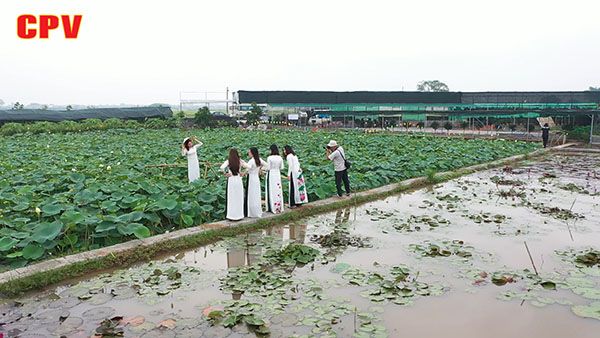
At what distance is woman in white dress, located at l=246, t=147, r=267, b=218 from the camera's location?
7.54m

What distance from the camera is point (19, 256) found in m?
5.40

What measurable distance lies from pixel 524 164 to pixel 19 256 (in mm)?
14755

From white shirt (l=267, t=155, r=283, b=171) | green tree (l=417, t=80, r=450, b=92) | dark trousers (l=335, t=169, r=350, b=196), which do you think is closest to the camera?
white shirt (l=267, t=155, r=283, b=171)

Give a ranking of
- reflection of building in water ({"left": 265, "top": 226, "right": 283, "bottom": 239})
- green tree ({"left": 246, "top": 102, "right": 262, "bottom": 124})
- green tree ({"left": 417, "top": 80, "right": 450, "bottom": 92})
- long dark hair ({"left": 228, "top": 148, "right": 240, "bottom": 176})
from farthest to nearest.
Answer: green tree ({"left": 417, "top": 80, "right": 450, "bottom": 92}) → green tree ({"left": 246, "top": 102, "right": 262, "bottom": 124}) → long dark hair ({"left": 228, "top": 148, "right": 240, "bottom": 176}) → reflection of building in water ({"left": 265, "top": 226, "right": 283, "bottom": 239})

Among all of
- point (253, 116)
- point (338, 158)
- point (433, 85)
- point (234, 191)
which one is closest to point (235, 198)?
point (234, 191)

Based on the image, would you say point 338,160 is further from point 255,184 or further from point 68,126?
point 68,126

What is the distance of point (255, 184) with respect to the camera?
7543 mm

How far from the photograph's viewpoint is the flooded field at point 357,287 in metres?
4.05

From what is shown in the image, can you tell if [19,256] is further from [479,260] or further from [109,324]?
[479,260]

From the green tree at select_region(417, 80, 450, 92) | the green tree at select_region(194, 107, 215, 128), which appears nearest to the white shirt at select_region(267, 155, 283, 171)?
the green tree at select_region(194, 107, 215, 128)

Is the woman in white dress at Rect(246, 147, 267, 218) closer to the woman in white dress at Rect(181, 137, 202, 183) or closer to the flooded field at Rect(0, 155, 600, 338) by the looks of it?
the flooded field at Rect(0, 155, 600, 338)

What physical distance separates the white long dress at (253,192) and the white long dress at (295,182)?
831 mm

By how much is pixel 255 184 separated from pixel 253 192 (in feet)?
0.46

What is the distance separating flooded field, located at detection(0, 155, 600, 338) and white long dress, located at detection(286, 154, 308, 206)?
2.14 feet
